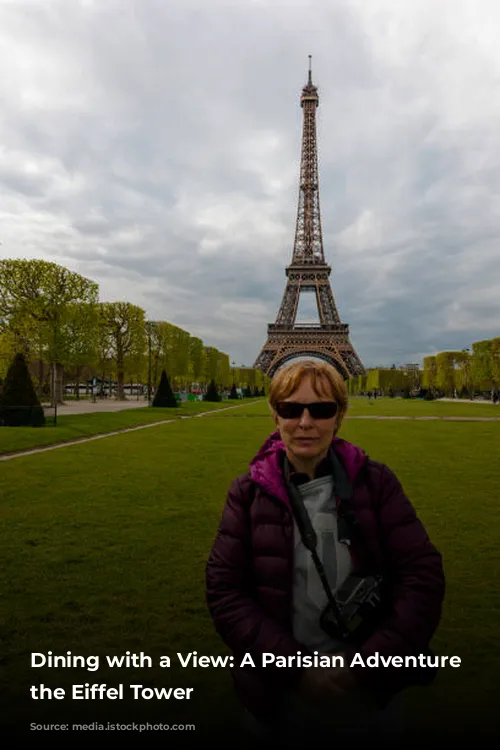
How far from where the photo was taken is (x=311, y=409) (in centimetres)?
230

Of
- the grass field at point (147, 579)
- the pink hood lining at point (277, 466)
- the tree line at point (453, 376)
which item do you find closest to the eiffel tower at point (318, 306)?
the tree line at point (453, 376)

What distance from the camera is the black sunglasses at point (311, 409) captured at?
2.30 meters

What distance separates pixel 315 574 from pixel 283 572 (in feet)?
0.41

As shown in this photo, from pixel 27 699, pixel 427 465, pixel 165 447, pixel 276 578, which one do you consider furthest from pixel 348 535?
pixel 165 447

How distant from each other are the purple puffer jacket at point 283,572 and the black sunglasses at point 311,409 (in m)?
0.16

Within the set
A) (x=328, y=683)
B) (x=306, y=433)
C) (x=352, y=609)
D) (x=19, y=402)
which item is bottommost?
(x=328, y=683)

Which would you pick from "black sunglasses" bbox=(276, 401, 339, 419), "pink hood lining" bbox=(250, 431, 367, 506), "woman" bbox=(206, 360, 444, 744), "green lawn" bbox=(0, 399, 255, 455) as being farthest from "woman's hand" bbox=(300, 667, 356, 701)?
"green lawn" bbox=(0, 399, 255, 455)

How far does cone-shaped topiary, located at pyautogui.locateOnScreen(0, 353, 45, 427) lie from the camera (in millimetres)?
22469

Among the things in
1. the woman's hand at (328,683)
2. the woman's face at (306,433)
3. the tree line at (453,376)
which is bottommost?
the woman's hand at (328,683)

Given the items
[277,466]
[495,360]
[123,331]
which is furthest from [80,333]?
[495,360]

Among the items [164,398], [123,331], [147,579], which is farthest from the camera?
[123,331]

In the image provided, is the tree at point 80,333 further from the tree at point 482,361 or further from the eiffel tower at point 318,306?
the tree at point 482,361

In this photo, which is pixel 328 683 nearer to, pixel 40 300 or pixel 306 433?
pixel 306 433

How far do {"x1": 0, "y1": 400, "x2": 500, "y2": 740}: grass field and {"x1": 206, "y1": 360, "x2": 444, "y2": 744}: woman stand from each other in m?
1.22
